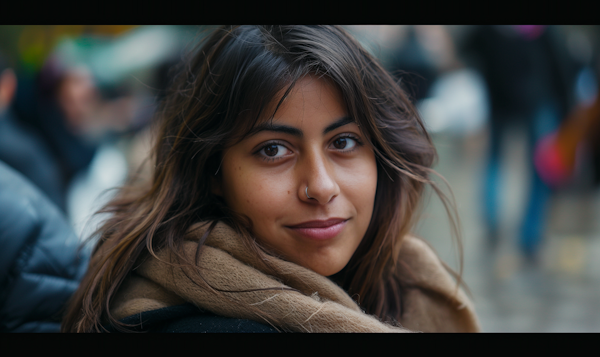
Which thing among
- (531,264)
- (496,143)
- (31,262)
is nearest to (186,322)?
(31,262)

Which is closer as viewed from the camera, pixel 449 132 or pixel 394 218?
pixel 394 218

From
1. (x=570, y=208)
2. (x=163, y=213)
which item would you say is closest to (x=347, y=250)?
(x=163, y=213)

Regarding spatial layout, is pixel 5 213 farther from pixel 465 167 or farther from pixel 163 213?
pixel 465 167

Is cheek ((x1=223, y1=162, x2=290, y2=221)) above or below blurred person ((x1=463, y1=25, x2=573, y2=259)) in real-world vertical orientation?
below

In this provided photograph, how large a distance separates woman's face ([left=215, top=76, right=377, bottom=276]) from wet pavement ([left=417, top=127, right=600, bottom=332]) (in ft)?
2.46

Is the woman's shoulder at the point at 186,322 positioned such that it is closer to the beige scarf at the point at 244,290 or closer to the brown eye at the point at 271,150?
the beige scarf at the point at 244,290

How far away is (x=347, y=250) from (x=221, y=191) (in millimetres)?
453

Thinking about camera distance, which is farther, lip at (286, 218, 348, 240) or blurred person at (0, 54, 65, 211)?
blurred person at (0, 54, 65, 211)

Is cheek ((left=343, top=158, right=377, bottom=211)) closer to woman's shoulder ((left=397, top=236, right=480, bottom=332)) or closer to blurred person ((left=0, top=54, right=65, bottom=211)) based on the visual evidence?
woman's shoulder ((left=397, top=236, right=480, bottom=332))

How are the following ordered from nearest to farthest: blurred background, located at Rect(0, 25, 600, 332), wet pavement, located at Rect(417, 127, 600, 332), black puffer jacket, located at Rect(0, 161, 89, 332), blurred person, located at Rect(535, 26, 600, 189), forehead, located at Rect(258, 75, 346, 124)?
forehead, located at Rect(258, 75, 346, 124) < black puffer jacket, located at Rect(0, 161, 89, 332) < wet pavement, located at Rect(417, 127, 600, 332) < blurred background, located at Rect(0, 25, 600, 332) < blurred person, located at Rect(535, 26, 600, 189)

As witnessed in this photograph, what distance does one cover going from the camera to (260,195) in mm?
1377

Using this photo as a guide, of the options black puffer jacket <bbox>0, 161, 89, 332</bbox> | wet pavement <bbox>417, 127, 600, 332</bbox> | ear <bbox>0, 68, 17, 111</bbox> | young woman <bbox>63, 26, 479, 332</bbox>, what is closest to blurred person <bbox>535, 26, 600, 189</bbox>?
wet pavement <bbox>417, 127, 600, 332</bbox>

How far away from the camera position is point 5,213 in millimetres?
1663

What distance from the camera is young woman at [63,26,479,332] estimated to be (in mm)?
1308
